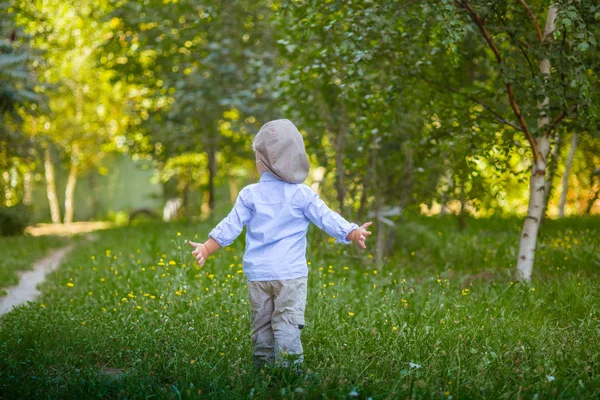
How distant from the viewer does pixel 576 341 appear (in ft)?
14.9

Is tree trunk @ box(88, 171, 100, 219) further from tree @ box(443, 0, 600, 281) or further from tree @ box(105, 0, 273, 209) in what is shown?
tree @ box(443, 0, 600, 281)

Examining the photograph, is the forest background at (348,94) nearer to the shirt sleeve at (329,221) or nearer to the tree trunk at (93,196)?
A: the shirt sleeve at (329,221)

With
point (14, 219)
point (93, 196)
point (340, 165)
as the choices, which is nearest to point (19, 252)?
point (14, 219)

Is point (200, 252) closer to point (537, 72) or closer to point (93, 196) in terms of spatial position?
point (537, 72)

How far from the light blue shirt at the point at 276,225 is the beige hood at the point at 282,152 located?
0.10m

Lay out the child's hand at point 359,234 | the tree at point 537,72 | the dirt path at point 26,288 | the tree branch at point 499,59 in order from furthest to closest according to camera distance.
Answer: the dirt path at point 26,288 < the tree branch at point 499,59 < the tree at point 537,72 < the child's hand at point 359,234

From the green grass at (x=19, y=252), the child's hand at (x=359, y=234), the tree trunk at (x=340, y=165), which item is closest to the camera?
the child's hand at (x=359, y=234)

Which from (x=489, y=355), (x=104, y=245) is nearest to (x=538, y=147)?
(x=489, y=355)

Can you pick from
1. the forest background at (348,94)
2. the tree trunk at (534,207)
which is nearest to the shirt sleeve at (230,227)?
the forest background at (348,94)

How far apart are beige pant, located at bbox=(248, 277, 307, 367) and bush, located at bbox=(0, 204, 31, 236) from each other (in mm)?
13221

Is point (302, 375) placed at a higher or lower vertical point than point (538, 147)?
lower

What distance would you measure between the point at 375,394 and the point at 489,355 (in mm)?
1046

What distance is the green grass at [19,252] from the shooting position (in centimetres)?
914

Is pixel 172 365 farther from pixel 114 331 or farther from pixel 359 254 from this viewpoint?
pixel 359 254
